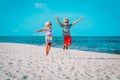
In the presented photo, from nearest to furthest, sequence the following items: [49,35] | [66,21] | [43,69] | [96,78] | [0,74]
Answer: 1. [0,74]
2. [96,78]
3. [43,69]
4. [49,35]
5. [66,21]

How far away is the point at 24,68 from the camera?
7.65m

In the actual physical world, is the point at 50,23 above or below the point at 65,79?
above

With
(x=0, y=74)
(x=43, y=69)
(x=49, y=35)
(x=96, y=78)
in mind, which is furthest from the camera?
(x=49, y=35)

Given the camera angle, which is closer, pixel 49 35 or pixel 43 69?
pixel 43 69

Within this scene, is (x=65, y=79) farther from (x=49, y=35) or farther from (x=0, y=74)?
(x=49, y=35)

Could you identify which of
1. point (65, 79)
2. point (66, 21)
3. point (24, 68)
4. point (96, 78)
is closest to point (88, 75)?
point (96, 78)

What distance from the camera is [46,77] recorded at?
6816 millimetres

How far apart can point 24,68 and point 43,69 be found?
0.72m

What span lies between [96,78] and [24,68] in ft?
8.85

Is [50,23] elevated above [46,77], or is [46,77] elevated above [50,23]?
[50,23]

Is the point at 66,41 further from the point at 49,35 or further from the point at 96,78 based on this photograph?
the point at 96,78

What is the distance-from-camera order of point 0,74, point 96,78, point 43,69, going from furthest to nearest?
point 43,69 → point 96,78 → point 0,74

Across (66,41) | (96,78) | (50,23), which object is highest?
(50,23)

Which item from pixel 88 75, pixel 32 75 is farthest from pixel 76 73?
pixel 32 75
